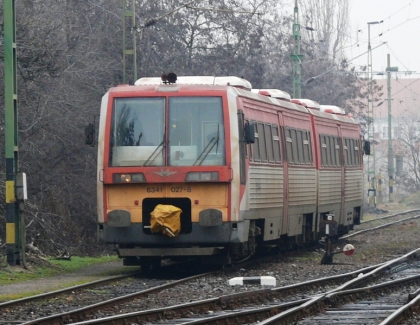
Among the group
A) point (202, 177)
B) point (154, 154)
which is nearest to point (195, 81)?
point (154, 154)

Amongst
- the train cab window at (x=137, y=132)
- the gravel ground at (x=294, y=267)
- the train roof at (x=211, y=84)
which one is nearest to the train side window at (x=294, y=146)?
the train roof at (x=211, y=84)

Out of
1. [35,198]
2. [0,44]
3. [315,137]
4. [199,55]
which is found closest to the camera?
[0,44]

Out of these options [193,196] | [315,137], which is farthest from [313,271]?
[315,137]

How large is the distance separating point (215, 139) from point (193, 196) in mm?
949

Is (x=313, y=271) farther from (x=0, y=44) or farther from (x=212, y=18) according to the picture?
(x=212, y=18)

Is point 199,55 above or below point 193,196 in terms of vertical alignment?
above

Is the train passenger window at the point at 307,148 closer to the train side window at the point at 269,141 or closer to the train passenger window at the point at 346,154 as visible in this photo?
the train side window at the point at 269,141

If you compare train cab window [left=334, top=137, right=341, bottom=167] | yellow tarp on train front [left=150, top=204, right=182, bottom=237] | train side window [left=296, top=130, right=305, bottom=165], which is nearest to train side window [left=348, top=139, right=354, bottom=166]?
train cab window [left=334, top=137, right=341, bottom=167]

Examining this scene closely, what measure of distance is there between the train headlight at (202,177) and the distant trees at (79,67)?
5853 millimetres

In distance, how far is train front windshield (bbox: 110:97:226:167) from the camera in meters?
17.0

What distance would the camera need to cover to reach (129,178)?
16891 mm

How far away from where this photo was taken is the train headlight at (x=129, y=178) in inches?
663

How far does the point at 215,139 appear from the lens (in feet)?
56.1

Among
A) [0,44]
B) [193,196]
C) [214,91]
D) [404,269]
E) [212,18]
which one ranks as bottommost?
[404,269]
